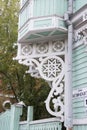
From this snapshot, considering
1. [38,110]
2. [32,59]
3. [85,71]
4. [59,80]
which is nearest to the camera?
[85,71]

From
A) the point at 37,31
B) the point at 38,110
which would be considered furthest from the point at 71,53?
the point at 38,110

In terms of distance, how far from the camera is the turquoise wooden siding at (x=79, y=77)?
6078mm

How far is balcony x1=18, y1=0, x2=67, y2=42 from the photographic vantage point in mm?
6641

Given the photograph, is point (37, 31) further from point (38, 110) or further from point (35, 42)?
point (38, 110)

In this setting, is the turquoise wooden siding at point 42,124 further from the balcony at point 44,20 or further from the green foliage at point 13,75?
the green foliage at point 13,75

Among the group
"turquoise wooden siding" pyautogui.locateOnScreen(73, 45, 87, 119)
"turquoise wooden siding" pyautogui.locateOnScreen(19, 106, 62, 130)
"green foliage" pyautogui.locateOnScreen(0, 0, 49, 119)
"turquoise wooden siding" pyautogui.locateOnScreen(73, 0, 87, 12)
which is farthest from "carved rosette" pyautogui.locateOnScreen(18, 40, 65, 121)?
"green foliage" pyautogui.locateOnScreen(0, 0, 49, 119)

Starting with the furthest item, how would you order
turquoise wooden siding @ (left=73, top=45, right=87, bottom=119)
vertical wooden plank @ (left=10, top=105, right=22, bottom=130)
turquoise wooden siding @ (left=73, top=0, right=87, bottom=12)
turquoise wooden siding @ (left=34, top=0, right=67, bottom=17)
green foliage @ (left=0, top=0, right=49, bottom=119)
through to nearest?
1. green foliage @ (left=0, top=0, right=49, bottom=119)
2. vertical wooden plank @ (left=10, top=105, right=22, bottom=130)
3. turquoise wooden siding @ (left=34, top=0, right=67, bottom=17)
4. turquoise wooden siding @ (left=73, top=0, right=87, bottom=12)
5. turquoise wooden siding @ (left=73, top=45, right=87, bottom=119)

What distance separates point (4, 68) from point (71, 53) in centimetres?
728

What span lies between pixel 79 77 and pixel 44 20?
160cm

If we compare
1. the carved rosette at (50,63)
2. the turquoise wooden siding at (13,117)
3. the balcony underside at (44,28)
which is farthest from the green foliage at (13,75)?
the balcony underside at (44,28)

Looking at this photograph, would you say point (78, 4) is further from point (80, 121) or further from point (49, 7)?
point (80, 121)

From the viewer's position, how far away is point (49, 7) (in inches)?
268

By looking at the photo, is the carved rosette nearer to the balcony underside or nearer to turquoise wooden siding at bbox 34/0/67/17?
the balcony underside

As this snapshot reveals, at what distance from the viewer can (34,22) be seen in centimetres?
683
